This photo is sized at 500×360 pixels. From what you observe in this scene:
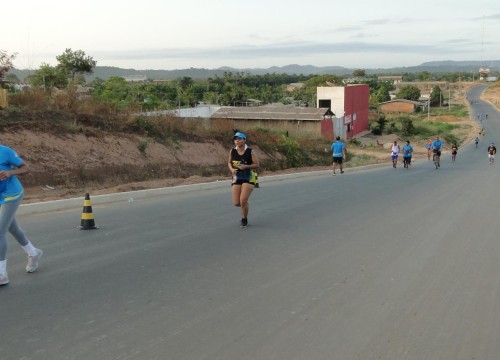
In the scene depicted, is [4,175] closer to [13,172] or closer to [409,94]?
[13,172]

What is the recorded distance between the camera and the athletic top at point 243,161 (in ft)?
29.9

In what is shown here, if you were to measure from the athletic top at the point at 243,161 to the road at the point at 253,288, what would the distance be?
3.05 feet

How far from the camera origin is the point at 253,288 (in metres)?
5.88

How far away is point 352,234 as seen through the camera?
9.04 metres

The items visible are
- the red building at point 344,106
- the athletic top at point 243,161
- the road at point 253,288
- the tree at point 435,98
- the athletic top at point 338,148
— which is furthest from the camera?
the tree at point 435,98

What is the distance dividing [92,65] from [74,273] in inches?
2261

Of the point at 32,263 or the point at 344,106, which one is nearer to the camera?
the point at 32,263

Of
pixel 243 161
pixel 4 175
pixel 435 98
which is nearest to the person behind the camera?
pixel 4 175

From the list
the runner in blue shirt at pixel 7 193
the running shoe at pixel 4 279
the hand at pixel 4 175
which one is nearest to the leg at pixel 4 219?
the runner in blue shirt at pixel 7 193

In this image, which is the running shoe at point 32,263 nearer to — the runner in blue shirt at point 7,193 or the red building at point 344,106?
the runner in blue shirt at point 7,193

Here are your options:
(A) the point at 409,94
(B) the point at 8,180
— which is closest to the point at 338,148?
(B) the point at 8,180

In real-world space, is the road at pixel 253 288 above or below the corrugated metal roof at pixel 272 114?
below

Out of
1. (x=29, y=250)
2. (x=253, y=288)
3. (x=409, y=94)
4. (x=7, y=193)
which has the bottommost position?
(x=253, y=288)

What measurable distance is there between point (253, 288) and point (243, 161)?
359 cm
